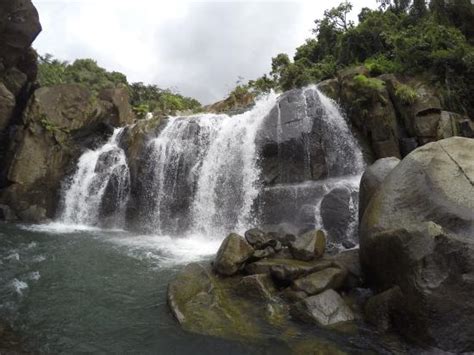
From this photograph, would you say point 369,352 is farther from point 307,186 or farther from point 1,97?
point 1,97

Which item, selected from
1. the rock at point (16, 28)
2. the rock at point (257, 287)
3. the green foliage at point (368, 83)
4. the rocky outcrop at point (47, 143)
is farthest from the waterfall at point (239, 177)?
the rock at point (16, 28)

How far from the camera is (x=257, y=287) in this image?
984 centimetres

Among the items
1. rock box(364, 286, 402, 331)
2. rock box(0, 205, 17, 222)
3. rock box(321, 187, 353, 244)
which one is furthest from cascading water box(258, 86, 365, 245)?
rock box(0, 205, 17, 222)

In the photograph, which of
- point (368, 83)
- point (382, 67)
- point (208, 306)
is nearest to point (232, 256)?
point (208, 306)

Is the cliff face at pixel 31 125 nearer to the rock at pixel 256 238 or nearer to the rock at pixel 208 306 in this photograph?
the rock at pixel 256 238

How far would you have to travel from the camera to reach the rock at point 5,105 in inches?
883

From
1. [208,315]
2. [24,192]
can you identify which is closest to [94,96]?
[24,192]

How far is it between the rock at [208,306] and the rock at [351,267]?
8.89 ft

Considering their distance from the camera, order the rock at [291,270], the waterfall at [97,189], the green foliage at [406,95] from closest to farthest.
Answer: the rock at [291,270], the green foliage at [406,95], the waterfall at [97,189]

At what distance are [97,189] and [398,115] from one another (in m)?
16.2

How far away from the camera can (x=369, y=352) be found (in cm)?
747

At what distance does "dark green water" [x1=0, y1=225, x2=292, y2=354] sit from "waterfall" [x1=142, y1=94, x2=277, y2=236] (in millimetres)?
2752

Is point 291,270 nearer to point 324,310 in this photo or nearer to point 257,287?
point 257,287

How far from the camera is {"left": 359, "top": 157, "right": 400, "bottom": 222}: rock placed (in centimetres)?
1121
